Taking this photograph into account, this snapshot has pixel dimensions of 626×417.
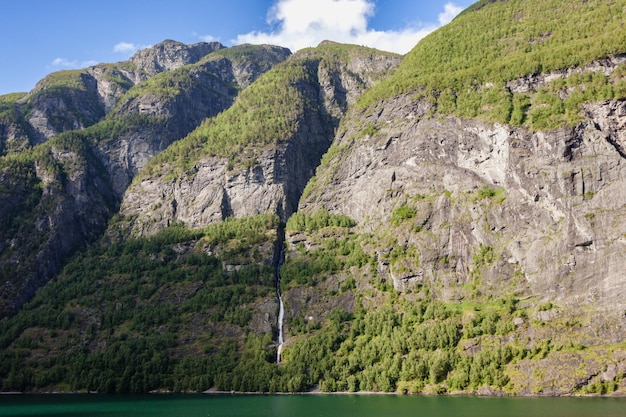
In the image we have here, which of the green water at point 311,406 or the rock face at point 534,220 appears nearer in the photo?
the green water at point 311,406

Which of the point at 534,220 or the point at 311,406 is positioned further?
the point at 534,220

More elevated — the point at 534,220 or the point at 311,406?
the point at 534,220

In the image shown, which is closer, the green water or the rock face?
the green water

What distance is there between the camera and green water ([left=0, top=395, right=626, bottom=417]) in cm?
9875

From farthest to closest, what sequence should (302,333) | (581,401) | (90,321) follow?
(90,321), (302,333), (581,401)

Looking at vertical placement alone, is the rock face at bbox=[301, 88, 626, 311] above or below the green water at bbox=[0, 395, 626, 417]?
above

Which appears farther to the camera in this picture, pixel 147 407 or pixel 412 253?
pixel 412 253

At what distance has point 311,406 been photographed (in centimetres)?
11969

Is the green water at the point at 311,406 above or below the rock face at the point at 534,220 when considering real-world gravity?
below

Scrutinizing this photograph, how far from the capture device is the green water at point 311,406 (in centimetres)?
9875

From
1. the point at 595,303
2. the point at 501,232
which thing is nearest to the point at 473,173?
the point at 501,232

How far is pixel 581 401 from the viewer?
367ft

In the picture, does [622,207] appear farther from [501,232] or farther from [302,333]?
[302,333]

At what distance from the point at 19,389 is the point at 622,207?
176997 mm
